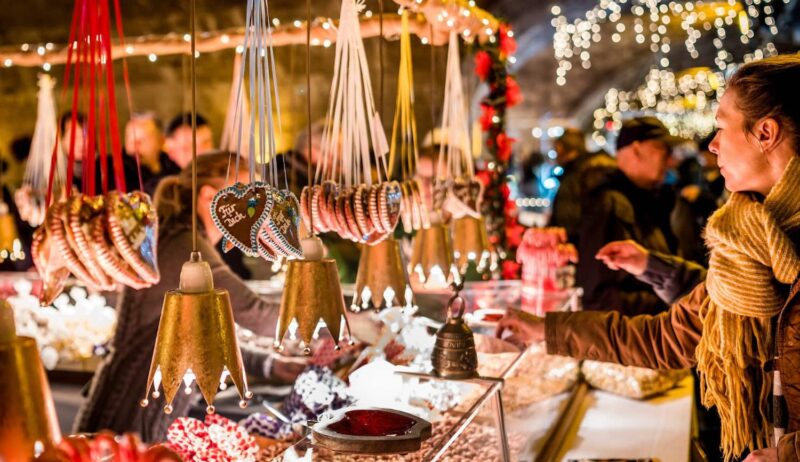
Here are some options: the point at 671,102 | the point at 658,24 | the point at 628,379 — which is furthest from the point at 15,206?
the point at 671,102

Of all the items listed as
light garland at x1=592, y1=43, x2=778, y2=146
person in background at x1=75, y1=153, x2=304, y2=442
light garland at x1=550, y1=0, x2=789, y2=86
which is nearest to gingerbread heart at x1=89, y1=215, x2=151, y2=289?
person in background at x1=75, y1=153, x2=304, y2=442

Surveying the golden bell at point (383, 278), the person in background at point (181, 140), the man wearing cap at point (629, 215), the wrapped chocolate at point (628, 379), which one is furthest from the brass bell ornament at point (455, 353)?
the person in background at point (181, 140)

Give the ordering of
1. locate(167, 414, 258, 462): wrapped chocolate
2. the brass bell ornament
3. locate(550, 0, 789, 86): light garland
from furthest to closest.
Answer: locate(550, 0, 789, 86): light garland
the brass bell ornament
locate(167, 414, 258, 462): wrapped chocolate

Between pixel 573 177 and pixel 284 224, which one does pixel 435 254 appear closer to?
pixel 284 224

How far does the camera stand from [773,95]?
5.83 feet

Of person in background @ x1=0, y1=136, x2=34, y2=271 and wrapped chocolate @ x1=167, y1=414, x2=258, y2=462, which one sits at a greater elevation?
person in background @ x1=0, y1=136, x2=34, y2=271

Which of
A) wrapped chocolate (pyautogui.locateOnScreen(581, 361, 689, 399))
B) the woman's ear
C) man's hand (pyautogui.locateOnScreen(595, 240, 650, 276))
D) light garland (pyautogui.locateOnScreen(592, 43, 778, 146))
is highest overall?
light garland (pyautogui.locateOnScreen(592, 43, 778, 146))

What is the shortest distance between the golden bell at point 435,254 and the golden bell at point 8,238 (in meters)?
3.68

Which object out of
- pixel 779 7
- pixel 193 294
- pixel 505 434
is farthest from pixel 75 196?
pixel 779 7

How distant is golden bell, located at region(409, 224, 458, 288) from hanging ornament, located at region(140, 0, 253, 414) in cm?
114

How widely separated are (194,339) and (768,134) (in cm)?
131

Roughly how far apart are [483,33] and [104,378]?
257 centimetres

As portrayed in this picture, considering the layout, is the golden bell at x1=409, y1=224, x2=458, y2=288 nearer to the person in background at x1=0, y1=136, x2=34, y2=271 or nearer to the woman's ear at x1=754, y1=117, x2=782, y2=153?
the woman's ear at x1=754, y1=117, x2=782, y2=153

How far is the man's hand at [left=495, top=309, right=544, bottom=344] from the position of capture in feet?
8.12
